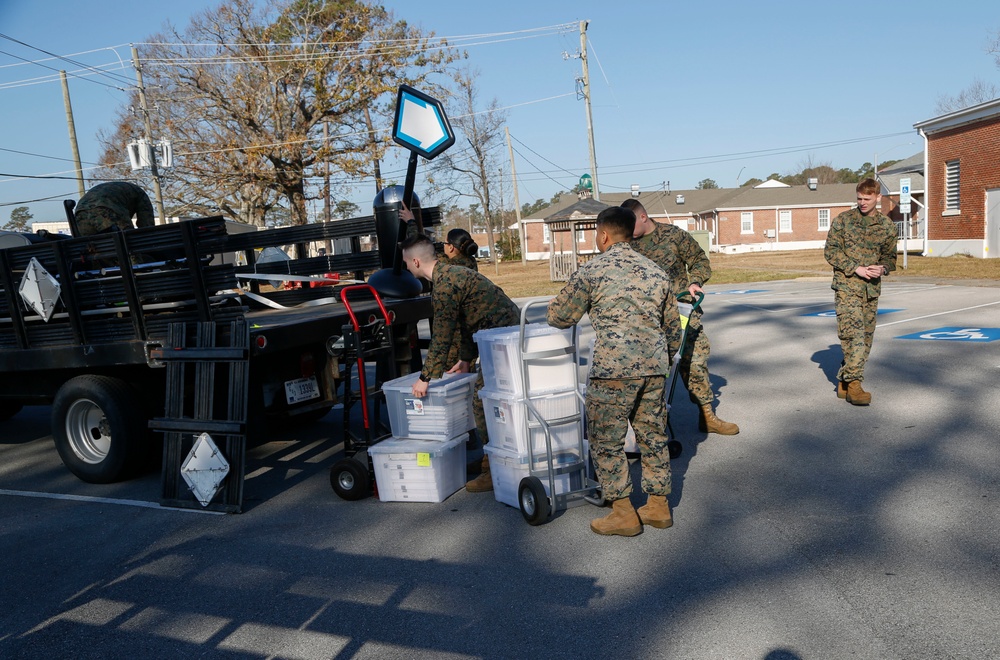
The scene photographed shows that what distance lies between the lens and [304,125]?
1220 inches

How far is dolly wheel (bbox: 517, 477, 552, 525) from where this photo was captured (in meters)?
4.55

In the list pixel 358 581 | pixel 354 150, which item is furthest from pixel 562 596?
pixel 354 150

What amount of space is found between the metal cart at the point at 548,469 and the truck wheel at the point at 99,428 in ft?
10.5

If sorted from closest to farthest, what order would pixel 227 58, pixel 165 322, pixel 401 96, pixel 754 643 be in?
pixel 754 643, pixel 401 96, pixel 165 322, pixel 227 58

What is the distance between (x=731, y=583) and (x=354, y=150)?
29312 mm

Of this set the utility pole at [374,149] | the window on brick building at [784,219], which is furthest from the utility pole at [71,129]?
the window on brick building at [784,219]

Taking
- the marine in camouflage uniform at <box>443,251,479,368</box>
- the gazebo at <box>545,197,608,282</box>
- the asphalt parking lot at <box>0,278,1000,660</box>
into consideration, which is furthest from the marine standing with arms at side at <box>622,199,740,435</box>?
the gazebo at <box>545,197,608,282</box>

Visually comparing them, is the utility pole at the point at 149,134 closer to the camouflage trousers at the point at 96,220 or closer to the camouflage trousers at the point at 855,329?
the camouflage trousers at the point at 96,220

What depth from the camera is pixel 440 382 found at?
5.23m

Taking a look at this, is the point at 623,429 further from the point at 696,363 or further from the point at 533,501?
the point at 696,363

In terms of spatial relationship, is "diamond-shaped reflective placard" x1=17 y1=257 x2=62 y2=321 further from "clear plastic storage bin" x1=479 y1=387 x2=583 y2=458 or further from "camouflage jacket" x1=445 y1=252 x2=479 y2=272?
"clear plastic storage bin" x1=479 y1=387 x2=583 y2=458

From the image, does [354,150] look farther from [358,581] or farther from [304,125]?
[358,581]

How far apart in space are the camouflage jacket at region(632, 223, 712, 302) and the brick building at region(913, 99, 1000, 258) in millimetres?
25765

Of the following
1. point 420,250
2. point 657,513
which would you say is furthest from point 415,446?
point 657,513
